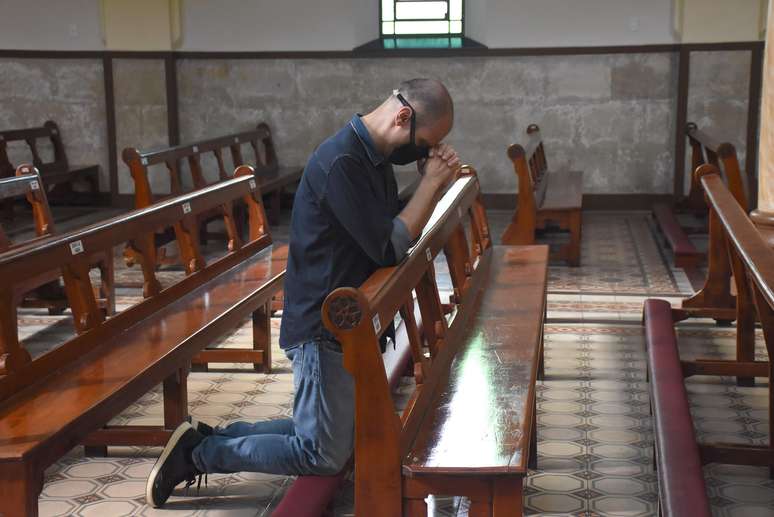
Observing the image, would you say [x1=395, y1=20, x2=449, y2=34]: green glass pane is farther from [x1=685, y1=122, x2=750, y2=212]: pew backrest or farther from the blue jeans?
the blue jeans

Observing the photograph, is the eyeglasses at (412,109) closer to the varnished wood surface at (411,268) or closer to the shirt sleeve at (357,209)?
the shirt sleeve at (357,209)

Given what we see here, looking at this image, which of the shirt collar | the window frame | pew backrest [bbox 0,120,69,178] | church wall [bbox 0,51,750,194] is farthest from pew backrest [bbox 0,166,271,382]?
the window frame

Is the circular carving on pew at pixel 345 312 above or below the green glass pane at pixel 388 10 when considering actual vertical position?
below

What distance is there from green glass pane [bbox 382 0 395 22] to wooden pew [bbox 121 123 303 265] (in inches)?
75.1

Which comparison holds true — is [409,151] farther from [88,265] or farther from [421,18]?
[421,18]

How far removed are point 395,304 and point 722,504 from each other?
1678 mm

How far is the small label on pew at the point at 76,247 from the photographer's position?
13.6 feet

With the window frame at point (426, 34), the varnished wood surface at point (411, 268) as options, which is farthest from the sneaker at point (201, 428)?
the window frame at point (426, 34)

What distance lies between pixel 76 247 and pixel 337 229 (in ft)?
3.83

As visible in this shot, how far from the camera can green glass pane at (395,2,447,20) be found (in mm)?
12836

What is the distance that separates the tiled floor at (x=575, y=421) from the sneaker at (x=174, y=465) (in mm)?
143

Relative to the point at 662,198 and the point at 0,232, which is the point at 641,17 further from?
the point at 0,232

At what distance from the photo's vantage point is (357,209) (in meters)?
3.44

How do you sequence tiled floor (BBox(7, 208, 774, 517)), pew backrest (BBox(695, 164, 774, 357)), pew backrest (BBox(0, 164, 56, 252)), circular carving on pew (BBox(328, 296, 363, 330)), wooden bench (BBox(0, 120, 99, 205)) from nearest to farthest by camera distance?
circular carving on pew (BBox(328, 296, 363, 330)) < pew backrest (BBox(695, 164, 774, 357)) < tiled floor (BBox(7, 208, 774, 517)) < pew backrest (BBox(0, 164, 56, 252)) < wooden bench (BBox(0, 120, 99, 205))
